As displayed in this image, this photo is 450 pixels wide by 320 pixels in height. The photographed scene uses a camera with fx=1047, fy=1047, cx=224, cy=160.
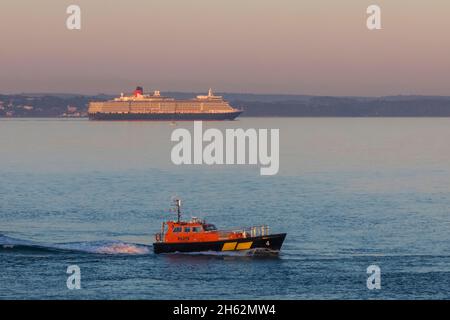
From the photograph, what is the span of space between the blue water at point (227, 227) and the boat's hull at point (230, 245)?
2.48ft

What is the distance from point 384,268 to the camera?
7269 centimetres

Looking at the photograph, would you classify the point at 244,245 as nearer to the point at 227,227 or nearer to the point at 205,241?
the point at 205,241

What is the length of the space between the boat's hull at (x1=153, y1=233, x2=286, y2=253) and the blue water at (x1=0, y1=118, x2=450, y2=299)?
76 centimetres

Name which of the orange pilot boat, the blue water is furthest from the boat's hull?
the blue water

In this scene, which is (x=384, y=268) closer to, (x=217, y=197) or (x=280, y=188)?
(x=217, y=197)

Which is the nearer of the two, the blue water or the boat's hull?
the blue water

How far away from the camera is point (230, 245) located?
76562 mm

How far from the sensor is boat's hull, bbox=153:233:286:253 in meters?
76.6

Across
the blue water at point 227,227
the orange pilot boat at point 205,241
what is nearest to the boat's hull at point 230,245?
the orange pilot boat at point 205,241

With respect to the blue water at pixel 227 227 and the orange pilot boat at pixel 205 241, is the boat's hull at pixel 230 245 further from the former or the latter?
the blue water at pixel 227 227

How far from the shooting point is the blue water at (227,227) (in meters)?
67.1

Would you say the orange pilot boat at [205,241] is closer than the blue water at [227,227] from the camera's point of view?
No

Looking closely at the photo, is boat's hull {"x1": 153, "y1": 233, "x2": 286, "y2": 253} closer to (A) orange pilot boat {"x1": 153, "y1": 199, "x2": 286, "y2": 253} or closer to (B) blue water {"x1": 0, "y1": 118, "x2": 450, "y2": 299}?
(A) orange pilot boat {"x1": 153, "y1": 199, "x2": 286, "y2": 253}

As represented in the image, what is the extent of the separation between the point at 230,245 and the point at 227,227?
1663 cm
